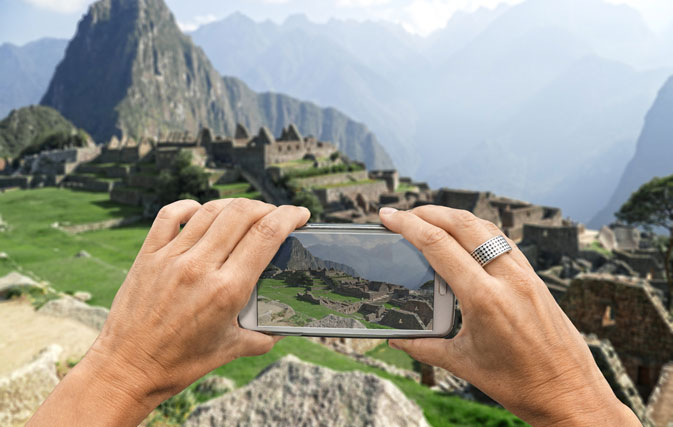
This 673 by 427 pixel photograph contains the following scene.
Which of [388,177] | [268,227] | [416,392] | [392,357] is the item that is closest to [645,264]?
[392,357]

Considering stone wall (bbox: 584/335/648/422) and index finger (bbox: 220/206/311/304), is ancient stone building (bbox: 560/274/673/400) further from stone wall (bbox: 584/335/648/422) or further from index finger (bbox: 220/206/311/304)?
index finger (bbox: 220/206/311/304)

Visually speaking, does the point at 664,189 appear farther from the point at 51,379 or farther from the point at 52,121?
A: the point at 52,121

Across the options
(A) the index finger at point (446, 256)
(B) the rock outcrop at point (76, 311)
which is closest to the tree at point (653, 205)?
(A) the index finger at point (446, 256)

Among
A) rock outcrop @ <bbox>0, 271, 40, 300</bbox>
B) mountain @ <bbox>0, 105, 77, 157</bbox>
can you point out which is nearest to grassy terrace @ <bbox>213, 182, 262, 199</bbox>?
rock outcrop @ <bbox>0, 271, 40, 300</bbox>

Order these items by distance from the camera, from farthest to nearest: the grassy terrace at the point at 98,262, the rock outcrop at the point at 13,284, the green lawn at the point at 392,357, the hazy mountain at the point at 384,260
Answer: the green lawn at the point at 392,357, the rock outcrop at the point at 13,284, the grassy terrace at the point at 98,262, the hazy mountain at the point at 384,260

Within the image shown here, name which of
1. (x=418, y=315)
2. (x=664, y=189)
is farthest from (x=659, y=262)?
(x=418, y=315)

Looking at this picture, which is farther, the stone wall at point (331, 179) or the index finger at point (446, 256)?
the stone wall at point (331, 179)

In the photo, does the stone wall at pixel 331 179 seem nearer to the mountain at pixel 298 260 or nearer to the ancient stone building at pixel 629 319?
the ancient stone building at pixel 629 319

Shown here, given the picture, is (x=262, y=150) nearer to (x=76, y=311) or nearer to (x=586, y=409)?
(x=76, y=311)
